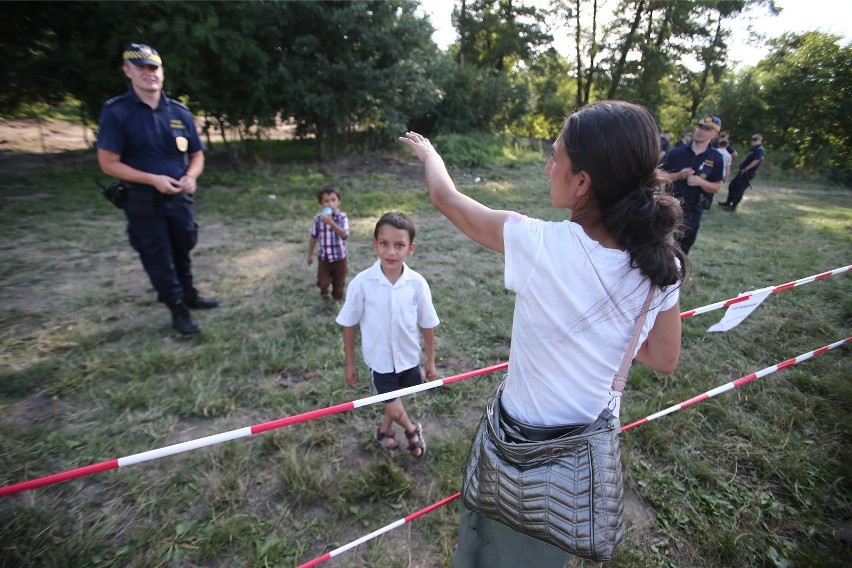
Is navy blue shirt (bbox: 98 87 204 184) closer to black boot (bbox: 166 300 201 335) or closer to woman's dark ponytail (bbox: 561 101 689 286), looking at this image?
black boot (bbox: 166 300 201 335)

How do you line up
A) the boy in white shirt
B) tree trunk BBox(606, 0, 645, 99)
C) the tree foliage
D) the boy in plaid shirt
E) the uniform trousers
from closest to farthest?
the boy in white shirt < the uniform trousers < the boy in plaid shirt < the tree foliage < tree trunk BBox(606, 0, 645, 99)

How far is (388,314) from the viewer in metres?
2.30

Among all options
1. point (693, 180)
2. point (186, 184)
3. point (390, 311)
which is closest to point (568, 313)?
point (390, 311)

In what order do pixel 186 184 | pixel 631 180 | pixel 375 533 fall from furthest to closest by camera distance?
pixel 186 184 < pixel 375 533 < pixel 631 180

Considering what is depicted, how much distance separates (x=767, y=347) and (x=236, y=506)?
4.80 metres

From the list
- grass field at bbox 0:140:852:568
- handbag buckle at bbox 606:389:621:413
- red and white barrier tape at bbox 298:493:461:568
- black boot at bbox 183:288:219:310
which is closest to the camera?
handbag buckle at bbox 606:389:621:413

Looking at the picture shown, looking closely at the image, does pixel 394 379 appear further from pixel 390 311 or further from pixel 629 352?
pixel 629 352

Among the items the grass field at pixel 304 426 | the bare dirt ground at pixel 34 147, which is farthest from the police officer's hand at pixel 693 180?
the bare dirt ground at pixel 34 147

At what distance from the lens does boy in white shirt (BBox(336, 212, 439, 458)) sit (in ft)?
7.36

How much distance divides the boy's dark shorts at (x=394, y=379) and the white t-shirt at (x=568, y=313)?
4.24 feet

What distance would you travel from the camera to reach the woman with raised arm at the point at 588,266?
98 centimetres

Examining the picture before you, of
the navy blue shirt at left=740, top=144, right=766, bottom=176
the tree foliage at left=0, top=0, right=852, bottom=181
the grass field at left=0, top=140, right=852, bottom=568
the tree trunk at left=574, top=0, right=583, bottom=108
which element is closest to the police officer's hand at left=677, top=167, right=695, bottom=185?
the grass field at left=0, top=140, right=852, bottom=568

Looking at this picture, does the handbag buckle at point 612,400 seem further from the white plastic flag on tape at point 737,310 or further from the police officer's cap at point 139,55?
the police officer's cap at point 139,55

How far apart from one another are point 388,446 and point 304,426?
623 millimetres
